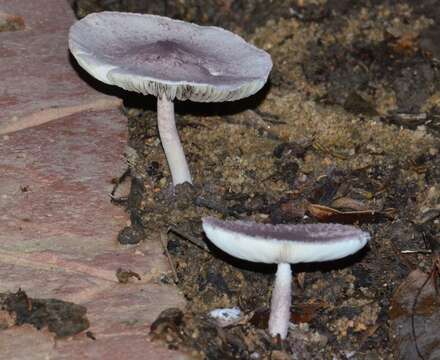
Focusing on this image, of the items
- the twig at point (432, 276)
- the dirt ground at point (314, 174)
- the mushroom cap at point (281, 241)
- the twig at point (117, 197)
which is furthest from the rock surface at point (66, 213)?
the twig at point (432, 276)

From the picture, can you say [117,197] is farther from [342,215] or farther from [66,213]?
[342,215]

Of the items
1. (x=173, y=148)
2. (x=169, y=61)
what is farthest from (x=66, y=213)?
(x=169, y=61)

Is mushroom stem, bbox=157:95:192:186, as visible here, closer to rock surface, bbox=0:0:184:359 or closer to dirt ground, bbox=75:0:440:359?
dirt ground, bbox=75:0:440:359

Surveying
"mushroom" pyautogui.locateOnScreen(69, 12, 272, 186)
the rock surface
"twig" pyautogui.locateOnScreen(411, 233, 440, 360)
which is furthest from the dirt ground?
"mushroom" pyautogui.locateOnScreen(69, 12, 272, 186)

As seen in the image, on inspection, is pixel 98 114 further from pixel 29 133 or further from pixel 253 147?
pixel 253 147

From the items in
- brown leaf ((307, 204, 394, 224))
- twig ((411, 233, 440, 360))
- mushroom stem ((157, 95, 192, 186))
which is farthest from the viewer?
mushroom stem ((157, 95, 192, 186))

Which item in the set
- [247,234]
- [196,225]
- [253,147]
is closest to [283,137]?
[253,147]

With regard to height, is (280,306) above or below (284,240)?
below
